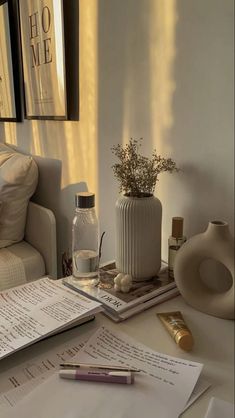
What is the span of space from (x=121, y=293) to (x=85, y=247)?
201 millimetres

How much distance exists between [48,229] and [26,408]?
1.00 meters

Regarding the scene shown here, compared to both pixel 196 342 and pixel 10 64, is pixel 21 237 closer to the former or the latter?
pixel 10 64

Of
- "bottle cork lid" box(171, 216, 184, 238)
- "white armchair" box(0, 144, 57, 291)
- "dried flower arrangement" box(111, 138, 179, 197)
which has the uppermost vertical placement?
"dried flower arrangement" box(111, 138, 179, 197)

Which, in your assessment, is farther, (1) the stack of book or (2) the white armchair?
(2) the white armchair

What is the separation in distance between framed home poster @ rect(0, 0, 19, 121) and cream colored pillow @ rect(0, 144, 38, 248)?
308 millimetres

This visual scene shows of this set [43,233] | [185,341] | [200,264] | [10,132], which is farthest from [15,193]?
[185,341]

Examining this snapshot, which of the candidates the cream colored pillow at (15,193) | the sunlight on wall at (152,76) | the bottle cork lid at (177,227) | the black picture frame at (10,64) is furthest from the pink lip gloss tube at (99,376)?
the black picture frame at (10,64)

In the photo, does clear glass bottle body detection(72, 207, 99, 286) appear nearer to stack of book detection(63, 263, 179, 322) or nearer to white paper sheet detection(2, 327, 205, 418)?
stack of book detection(63, 263, 179, 322)

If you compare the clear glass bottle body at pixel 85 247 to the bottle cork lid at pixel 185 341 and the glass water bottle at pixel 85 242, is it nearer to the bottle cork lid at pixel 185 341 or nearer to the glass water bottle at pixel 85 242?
the glass water bottle at pixel 85 242

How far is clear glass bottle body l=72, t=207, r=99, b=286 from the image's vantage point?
92 cm

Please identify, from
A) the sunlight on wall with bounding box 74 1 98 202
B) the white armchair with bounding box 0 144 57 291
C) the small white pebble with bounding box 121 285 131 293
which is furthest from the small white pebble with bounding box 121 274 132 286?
the white armchair with bounding box 0 144 57 291

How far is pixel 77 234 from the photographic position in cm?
99

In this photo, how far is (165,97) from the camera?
0.96 metres

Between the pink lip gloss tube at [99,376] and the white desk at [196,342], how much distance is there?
0.10 meters
